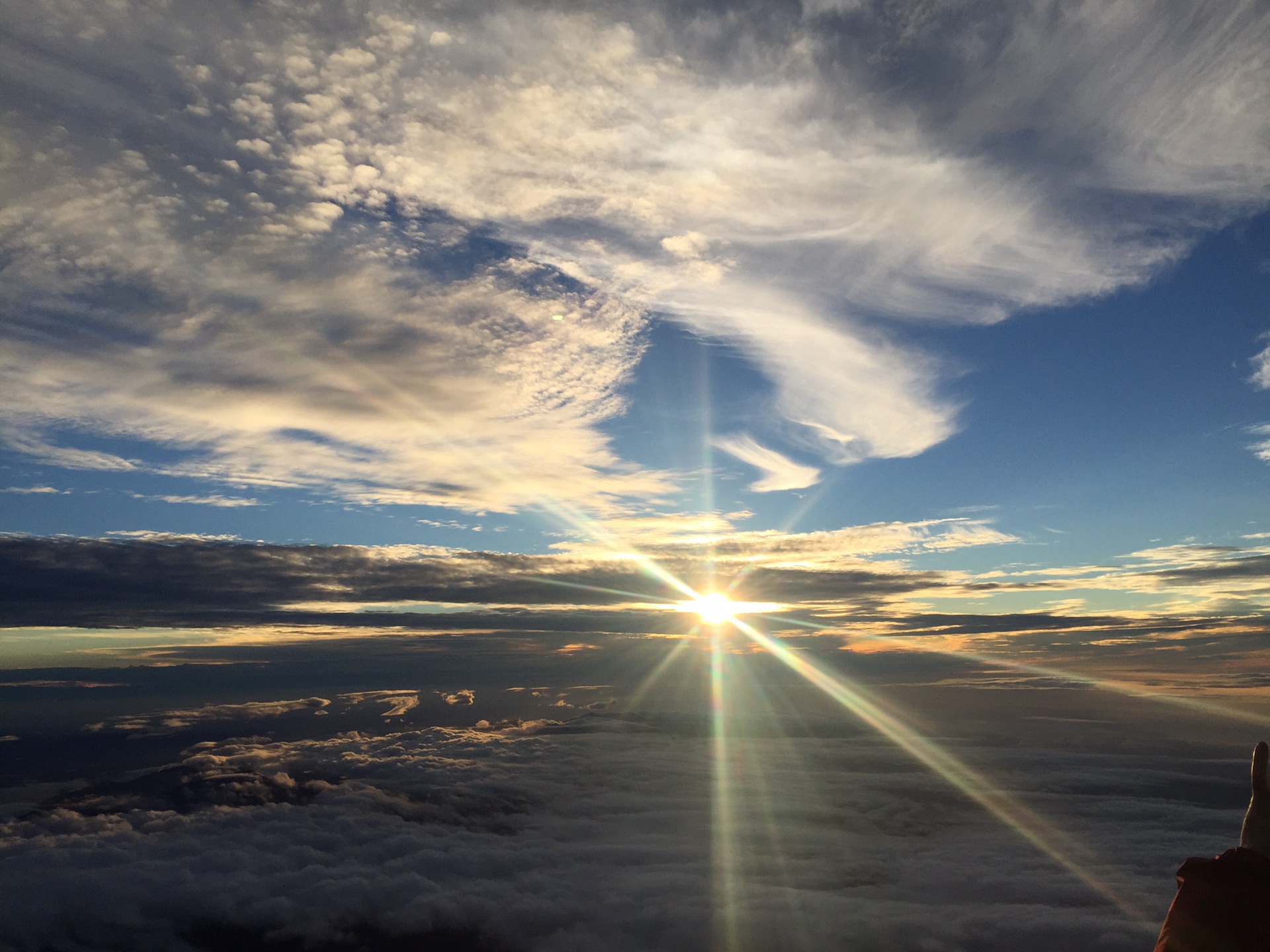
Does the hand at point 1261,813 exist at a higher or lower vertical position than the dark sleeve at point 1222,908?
higher

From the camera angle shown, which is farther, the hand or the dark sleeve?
the hand

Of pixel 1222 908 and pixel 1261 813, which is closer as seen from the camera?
pixel 1222 908

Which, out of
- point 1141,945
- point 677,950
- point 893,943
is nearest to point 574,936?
point 677,950

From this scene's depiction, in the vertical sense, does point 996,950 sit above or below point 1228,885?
below

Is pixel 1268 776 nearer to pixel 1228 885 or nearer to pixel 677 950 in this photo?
pixel 1228 885

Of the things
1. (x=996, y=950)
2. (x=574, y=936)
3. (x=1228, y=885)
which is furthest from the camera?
(x=574, y=936)

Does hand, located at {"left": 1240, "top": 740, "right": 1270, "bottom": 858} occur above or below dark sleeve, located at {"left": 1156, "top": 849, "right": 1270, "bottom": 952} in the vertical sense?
above

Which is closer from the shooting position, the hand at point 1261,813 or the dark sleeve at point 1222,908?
the dark sleeve at point 1222,908

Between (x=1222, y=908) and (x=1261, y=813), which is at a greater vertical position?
(x=1261, y=813)
